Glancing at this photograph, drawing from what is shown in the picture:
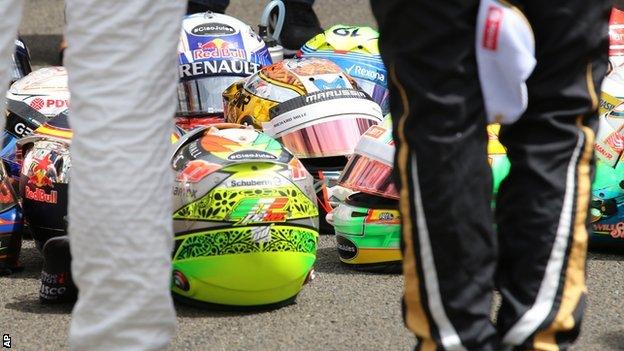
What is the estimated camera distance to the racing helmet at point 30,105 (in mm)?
4195

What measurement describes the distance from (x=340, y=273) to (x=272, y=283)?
0.49 m

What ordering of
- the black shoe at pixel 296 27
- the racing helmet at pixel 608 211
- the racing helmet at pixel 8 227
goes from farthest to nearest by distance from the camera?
the black shoe at pixel 296 27, the racing helmet at pixel 608 211, the racing helmet at pixel 8 227

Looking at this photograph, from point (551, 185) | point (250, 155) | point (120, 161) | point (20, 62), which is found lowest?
point (20, 62)

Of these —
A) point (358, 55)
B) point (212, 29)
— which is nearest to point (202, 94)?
point (212, 29)

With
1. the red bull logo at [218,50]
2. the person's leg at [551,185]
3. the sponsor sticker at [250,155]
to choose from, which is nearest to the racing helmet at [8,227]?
the sponsor sticker at [250,155]

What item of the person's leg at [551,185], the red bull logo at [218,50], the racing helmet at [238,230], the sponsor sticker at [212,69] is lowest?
the sponsor sticker at [212,69]

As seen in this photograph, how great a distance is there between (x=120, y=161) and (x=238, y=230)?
4.38ft

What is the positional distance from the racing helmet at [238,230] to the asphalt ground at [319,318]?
7 centimetres

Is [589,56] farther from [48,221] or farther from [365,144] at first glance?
[48,221]

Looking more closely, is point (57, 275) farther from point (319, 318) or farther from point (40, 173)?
point (319, 318)

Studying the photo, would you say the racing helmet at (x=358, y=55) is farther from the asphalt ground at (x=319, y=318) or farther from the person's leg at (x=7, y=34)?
the person's leg at (x=7, y=34)

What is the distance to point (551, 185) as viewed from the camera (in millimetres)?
2113

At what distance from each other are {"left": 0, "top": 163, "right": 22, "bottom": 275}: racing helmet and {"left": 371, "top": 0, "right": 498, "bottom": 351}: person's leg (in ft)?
5.87

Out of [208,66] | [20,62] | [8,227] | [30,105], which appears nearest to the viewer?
[8,227]
